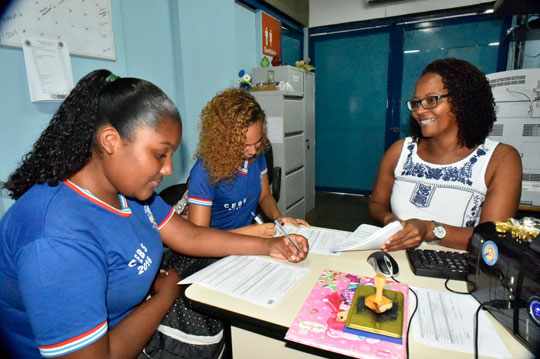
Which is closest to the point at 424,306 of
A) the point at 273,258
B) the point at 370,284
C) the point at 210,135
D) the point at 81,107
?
the point at 370,284

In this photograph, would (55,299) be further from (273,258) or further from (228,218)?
(228,218)

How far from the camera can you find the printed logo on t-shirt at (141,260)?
0.82 m

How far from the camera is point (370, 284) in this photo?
Answer: 889mm

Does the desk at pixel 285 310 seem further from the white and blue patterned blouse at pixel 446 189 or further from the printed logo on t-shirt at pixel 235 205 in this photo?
the printed logo on t-shirt at pixel 235 205

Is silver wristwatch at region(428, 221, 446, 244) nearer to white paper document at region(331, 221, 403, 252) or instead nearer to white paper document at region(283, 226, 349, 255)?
white paper document at region(331, 221, 403, 252)

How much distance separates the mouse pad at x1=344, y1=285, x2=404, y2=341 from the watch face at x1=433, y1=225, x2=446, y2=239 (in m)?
0.47

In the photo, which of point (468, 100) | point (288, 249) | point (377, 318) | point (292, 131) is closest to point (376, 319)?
point (377, 318)

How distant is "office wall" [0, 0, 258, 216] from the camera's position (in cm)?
164

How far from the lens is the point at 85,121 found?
2.36 ft

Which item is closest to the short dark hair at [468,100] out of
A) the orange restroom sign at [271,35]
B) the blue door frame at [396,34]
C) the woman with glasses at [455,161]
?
the woman with glasses at [455,161]

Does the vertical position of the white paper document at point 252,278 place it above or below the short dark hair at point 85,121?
below

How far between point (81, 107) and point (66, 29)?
4.87 ft

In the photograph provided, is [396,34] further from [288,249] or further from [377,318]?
[377,318]

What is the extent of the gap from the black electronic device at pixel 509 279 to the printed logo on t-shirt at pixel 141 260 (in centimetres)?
88
